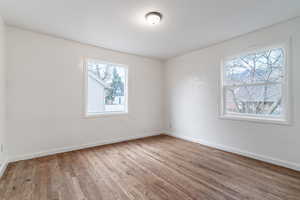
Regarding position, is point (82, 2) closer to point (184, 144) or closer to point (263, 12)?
point (263, 12)

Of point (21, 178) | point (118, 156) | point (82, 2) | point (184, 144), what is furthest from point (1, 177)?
point (184, 144)

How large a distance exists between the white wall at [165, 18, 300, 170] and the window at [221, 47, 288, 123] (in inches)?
5.7

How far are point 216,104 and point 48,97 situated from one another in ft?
12.6

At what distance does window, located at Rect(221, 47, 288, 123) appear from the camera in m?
2.55

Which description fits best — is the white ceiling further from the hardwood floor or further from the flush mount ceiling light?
the hardwood floor

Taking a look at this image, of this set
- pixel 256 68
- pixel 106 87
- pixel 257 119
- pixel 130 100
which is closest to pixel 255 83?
pixel 256 68

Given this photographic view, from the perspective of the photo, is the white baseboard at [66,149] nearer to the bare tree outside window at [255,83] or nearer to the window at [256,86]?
the window at [256,86]

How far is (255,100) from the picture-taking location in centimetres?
289

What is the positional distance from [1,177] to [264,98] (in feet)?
15.5

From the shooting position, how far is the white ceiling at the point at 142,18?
2.03m

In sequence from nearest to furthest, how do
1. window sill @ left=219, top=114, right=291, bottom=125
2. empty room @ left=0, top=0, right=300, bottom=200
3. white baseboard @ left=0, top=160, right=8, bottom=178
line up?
1. empty room @ left=0, top=0, right=300, bottom=200
2. white baseboard @ left=0, top=160, right=8, bottom=178
3. window sill @ left=219, top=114, right=291, bottom=125

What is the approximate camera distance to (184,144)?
12.2 ft

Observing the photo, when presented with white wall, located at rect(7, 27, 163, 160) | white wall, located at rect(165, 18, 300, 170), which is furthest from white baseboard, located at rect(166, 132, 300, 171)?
white wall, located at rect(7, 27, 163, 160)

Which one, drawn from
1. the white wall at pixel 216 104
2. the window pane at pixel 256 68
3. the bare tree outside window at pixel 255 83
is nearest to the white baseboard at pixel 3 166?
the white wall at pixel 216 104
